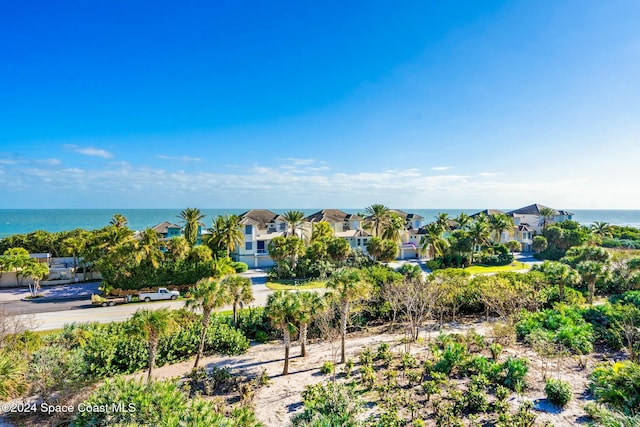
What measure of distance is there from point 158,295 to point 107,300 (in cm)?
468

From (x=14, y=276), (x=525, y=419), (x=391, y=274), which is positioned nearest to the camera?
(x=525, y=419)

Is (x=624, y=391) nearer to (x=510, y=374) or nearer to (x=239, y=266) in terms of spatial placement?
(x=510, y=374)

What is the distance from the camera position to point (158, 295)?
35.6m

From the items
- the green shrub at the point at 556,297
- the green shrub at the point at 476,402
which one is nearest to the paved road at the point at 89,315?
the green shrub at the point at 476,402

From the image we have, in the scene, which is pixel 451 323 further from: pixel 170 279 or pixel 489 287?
pixel 170 279

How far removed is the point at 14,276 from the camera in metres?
41.3

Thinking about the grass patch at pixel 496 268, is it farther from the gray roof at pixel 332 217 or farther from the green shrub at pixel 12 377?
the green shrub at pixel 12 377

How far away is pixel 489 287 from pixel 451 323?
4.34m

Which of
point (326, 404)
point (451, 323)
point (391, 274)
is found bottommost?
point (451, 323)

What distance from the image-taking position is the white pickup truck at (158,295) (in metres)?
35.0

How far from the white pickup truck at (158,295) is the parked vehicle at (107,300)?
1316 mm

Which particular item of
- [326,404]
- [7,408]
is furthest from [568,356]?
[7,408]

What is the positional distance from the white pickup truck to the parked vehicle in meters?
1.32

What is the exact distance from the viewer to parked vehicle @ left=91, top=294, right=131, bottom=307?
32719 millimetres
